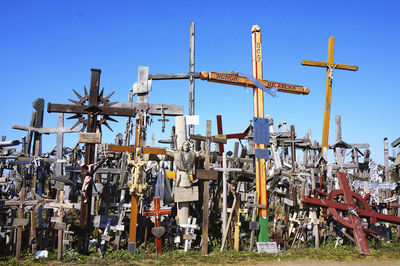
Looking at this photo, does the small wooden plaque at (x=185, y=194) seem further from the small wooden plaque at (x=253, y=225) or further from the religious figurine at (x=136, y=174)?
the small wooden plaque at (x=253, y=225)

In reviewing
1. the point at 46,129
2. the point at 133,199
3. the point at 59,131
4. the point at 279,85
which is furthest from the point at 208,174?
the point at 46,129

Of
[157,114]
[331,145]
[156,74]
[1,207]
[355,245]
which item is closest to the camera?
[1,207]

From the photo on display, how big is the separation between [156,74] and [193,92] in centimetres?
150

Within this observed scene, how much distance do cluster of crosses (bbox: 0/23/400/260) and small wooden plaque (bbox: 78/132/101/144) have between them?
2cm

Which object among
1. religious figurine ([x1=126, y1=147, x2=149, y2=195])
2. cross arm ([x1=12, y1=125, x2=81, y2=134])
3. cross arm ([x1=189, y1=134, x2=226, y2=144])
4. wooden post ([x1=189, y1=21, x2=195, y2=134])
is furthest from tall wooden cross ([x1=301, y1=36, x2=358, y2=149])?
cross arm ([x1=12, y1=125, x2=81, y2=134])

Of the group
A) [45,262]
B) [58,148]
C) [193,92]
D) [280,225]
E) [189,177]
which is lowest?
[45,262]

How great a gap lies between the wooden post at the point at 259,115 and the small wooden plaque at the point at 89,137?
439 centimetres

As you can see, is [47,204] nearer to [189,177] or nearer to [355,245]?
[189,177]

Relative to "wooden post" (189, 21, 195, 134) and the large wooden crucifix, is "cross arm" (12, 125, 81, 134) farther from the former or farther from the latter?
"wooden post" (189, 21, 195, 134)

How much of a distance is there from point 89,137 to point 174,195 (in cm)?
270

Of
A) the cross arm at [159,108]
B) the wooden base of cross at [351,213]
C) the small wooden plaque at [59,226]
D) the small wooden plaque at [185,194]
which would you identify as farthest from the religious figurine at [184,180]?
the wooden base of cross at [351,213]

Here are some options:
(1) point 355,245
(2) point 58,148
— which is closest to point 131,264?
(2) point 58,148

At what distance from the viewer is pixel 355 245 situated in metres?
11.3

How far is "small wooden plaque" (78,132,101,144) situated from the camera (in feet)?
30.7
